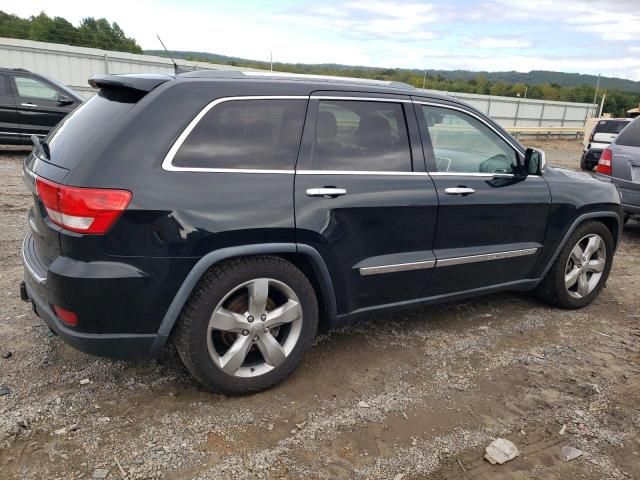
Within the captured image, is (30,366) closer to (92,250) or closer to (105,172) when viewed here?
(92,250)

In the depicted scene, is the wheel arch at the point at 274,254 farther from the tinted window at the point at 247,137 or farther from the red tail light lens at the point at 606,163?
the red tail light lens at the point at 606,163

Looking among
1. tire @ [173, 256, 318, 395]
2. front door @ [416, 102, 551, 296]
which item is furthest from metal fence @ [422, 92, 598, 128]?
tire @ [173, 256, 318, 395]

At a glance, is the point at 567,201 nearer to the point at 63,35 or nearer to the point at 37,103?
the point at 37,103

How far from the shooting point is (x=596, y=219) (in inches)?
182

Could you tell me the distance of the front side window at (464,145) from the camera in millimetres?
3689

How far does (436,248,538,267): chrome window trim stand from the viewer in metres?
3.65

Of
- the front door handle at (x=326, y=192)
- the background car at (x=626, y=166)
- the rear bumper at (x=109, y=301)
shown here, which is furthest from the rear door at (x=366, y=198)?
the background car at (x=626, y=166)

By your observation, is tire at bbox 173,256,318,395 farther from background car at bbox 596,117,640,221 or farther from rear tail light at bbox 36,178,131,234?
background car at bbox 596,117,640,221

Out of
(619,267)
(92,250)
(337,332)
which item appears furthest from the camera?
(619,267)

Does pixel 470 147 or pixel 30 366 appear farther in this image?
pixel 470 147

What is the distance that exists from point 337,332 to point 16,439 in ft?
7.00

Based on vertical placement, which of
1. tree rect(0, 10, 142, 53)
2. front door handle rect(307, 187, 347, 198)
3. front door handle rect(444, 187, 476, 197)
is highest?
tree rect(0, 10, 142, 53)

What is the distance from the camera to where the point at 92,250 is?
2549 mm

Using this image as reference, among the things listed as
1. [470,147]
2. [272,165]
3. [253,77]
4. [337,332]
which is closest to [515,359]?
[337,332]
